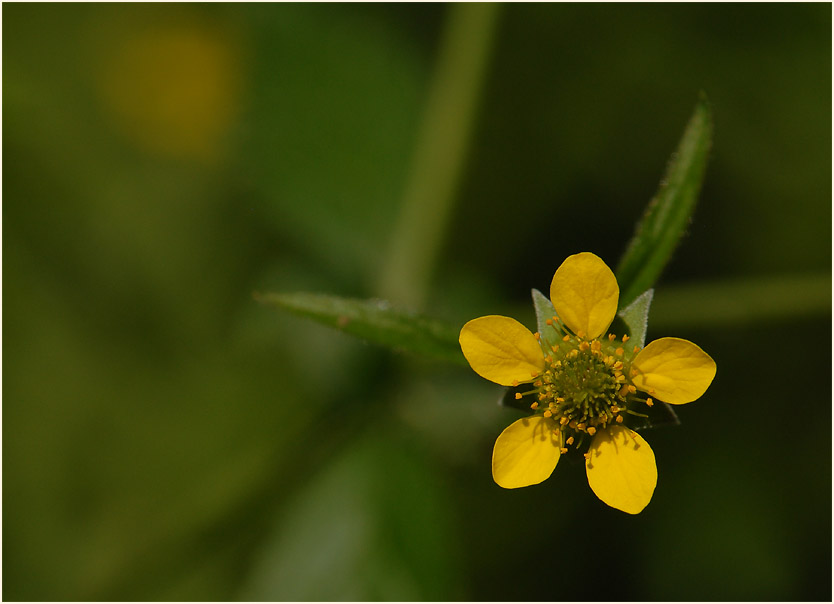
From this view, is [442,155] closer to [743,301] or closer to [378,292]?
[378,292]

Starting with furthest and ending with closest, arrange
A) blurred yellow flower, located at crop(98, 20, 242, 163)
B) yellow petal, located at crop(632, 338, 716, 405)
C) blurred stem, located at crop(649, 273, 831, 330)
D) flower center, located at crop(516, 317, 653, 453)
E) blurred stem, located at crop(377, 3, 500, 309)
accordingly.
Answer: blurred yellow flower, located at crop(98, 20, 242, 163), blurred stem, located at crop(377, 3, 500, 309), blurred stem, located at crop(649, 273, 831, 330), flower center, located at crop(516, 317, 653, 453), yellow petal, located at crop(632, 338, 716, 405)

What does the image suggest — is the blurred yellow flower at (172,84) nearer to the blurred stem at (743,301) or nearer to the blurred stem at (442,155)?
the blurred stem at (442,155)

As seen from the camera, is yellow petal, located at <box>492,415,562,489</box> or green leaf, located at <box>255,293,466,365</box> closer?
yellow petal, located at <box>492,415,562,489</box>

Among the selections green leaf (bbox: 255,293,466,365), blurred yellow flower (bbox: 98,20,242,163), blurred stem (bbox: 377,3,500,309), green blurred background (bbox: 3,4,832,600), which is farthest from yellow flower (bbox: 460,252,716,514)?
blurred yellow flower (bbox: 98,20,242,163)

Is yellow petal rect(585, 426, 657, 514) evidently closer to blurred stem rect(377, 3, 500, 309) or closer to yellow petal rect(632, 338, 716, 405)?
yellow petal rect(632, 338, 716, 405)

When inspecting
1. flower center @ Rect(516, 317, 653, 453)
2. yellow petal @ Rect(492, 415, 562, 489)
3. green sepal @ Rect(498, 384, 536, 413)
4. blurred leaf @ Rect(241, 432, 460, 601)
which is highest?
flower center @ Rect(516, 317, 653, 453)

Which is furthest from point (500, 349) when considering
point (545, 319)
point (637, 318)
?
point (637, 318)
